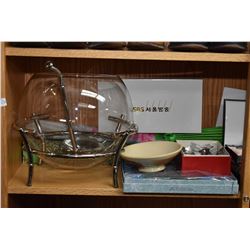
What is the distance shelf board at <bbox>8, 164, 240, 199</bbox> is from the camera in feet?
3.40

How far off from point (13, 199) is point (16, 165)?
94mm

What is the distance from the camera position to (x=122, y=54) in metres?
0.98

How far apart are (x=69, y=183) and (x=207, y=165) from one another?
35cm

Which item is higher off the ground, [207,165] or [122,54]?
[122,54]

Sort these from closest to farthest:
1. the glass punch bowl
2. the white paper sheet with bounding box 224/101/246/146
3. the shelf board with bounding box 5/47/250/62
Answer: the shelf board with bounding box 5/47/250/62, the glass punch bowl, the white paper sheet with bounding box 224/101/246/146

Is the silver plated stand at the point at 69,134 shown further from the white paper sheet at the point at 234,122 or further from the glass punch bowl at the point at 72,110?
the white paper sheet at the point at 234,122

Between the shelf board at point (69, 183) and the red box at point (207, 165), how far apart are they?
0.20 feet

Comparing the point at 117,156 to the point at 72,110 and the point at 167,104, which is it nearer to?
the point at 72,110

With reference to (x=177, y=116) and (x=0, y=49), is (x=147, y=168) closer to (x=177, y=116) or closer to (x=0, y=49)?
(x=177, y=116)

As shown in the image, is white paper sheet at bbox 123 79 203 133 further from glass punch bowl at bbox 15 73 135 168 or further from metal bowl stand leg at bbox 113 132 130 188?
metal bowl stand leg at bbox 113 132 130 188

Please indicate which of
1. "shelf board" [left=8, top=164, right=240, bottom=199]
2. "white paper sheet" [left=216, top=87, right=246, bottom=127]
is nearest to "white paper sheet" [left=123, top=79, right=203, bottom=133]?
"white paper sheet" [left=216, top=87, right=246, bottom=127]

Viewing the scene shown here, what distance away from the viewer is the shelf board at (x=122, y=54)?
3.22ft

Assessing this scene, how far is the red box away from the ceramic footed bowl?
0.04 metres

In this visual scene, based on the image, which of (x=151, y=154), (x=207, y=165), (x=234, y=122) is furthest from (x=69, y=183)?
(x=234, y=122)
